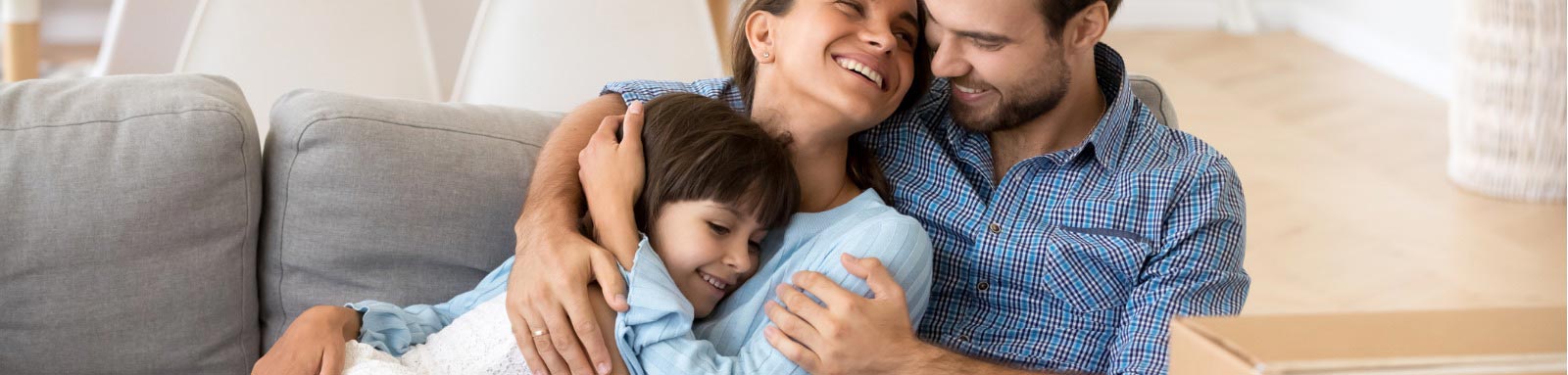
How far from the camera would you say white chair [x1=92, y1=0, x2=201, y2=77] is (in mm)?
2510

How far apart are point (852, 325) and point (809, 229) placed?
224 mm

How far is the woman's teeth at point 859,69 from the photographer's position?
5.50 ft

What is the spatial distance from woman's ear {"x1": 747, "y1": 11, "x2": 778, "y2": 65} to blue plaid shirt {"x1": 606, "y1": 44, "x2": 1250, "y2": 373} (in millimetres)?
176

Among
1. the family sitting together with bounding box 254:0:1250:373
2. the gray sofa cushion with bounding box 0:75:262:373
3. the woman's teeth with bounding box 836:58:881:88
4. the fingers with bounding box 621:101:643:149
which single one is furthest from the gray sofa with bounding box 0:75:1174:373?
the woman's teeth with bounding box 836:58:881:88

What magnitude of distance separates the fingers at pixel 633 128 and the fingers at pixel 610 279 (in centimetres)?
15

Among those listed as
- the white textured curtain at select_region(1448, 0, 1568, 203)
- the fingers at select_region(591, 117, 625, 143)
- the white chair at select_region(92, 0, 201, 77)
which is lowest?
the white textured curtain at select_region(1448, 0, 1568, 203)

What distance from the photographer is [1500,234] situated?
3.59 m

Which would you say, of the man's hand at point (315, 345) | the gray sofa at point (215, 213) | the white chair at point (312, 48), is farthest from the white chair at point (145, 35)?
the man's hand at point (315, 345)

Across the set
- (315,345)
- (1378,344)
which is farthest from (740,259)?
(1378,344)

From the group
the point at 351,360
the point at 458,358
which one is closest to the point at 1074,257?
the point at 458,358

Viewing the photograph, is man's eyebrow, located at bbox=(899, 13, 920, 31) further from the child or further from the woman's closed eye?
the child

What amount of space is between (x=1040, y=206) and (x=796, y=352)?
1.49ft

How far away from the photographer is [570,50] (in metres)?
2.43

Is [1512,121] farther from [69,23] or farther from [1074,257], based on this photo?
[69,23]
